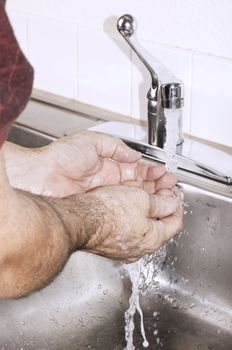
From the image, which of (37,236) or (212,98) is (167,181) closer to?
(212,98)

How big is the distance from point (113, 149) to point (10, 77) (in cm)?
38

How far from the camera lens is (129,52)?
3.36 ft

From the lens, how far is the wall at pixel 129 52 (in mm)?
920

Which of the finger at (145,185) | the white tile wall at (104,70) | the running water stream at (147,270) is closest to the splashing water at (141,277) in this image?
the running water stream at (147,270)

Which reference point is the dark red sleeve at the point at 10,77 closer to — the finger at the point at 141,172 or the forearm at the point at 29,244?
the forearm at the point at 29,244

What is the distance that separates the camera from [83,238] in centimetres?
72

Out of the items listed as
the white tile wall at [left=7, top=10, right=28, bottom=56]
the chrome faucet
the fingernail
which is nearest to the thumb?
the fingernail

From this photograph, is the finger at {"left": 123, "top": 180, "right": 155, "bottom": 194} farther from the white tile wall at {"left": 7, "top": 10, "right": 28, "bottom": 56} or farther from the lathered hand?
the white tile wall at {"left": 7, "top": 10, "right": 28, "bottom": 56}

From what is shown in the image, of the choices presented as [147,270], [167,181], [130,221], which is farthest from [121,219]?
[147,270]

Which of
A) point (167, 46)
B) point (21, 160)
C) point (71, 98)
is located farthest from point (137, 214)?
point (71, 98)

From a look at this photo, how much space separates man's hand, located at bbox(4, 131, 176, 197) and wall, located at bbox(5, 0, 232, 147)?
0.12 metres

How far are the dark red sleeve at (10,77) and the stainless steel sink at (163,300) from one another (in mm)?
395

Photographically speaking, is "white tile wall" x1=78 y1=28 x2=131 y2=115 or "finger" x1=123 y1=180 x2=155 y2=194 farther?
"white tile wall" x1=78 y1=28 x2=131 y2=115

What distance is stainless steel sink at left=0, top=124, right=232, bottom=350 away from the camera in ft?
2.96
